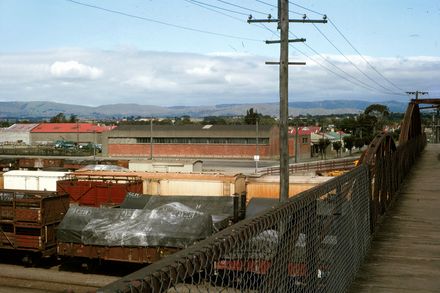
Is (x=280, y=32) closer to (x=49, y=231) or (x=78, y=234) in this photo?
(x=78, y=234)

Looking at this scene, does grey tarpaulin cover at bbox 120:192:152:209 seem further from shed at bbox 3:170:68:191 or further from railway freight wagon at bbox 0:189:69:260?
shed at bbox 3:170:68:191

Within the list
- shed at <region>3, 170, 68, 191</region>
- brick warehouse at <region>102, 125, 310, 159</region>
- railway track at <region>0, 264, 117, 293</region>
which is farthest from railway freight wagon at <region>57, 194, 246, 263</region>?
brick warehouse at <region>102, 125, 310, 159</region>

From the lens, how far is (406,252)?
316 inches

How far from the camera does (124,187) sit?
30141mm

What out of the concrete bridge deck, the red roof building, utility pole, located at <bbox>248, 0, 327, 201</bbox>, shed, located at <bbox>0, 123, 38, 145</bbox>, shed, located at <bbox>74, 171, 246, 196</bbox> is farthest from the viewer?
shed, located at <bbox>0, 123, 38, 145</bbox>

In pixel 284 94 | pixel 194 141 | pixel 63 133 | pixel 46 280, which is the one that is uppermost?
pixel 284 94

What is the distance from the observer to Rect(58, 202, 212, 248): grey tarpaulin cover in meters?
19.2

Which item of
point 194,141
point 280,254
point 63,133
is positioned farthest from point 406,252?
point 63,133

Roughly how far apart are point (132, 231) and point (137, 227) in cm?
26

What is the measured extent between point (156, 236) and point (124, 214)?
2.38 meters

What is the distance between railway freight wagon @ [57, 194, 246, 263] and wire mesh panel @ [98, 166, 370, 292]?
12.5 metres

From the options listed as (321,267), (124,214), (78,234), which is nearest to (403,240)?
(321,267)

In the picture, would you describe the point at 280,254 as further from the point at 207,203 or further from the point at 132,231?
the point at 207,203

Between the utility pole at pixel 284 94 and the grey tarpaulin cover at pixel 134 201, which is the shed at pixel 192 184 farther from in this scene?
the utility pole at pixel 284 94
